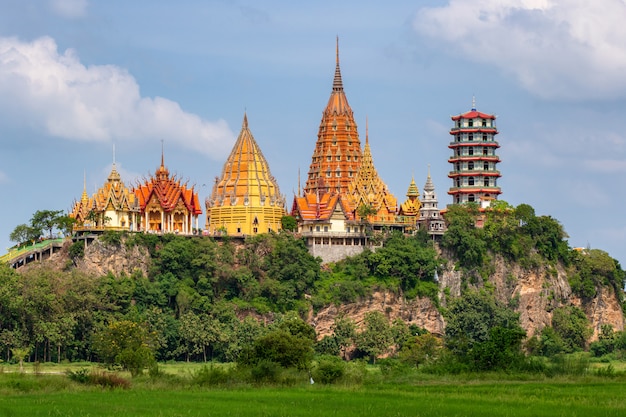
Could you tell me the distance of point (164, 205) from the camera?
396ft

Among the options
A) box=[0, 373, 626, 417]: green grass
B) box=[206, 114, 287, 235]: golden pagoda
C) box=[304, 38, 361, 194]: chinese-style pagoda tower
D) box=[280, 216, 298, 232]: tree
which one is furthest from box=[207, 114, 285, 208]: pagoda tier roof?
box=[0, 373, 626, 417]: green grass

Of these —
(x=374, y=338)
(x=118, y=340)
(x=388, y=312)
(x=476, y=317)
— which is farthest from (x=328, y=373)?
(x=476, y=317)

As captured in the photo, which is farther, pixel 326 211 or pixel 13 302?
pixel 326 211

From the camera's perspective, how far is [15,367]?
101500 mm

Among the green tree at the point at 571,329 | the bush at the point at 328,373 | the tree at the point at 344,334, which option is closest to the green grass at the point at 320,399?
the bush at the point at 328,373

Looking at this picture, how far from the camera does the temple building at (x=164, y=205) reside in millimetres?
120375

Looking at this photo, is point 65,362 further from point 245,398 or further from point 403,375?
point 245,398

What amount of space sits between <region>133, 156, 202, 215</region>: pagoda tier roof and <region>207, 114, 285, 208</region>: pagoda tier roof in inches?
143

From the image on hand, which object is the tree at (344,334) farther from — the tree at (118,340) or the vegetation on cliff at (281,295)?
the tree at (118,340)

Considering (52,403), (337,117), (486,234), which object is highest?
(337,117)

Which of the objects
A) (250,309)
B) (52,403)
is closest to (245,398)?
(52,403)

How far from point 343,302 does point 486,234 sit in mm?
13373

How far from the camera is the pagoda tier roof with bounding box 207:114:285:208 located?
124500mm

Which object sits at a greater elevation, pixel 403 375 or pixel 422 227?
pixel 422 227
